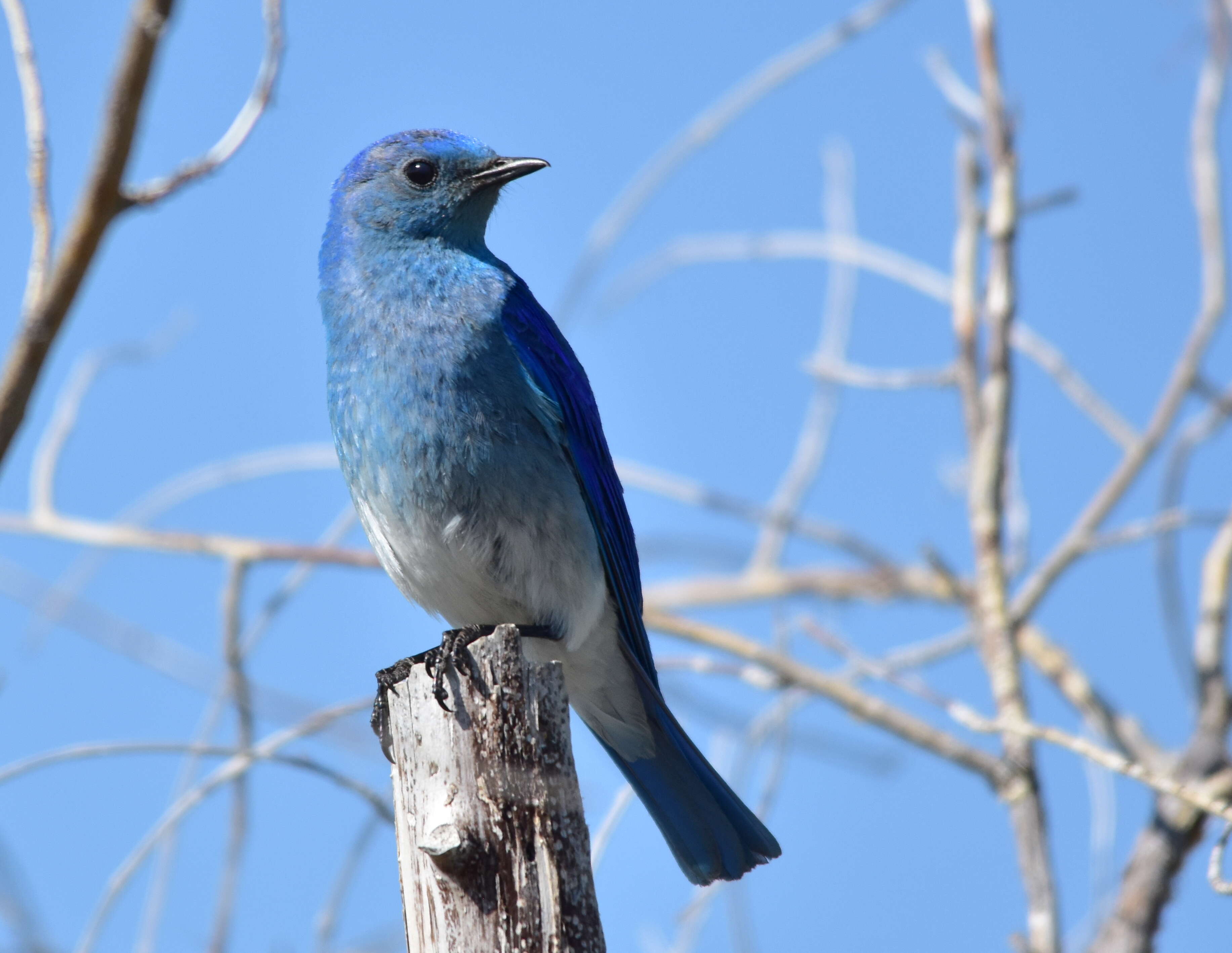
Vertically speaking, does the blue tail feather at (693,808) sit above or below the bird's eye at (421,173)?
below

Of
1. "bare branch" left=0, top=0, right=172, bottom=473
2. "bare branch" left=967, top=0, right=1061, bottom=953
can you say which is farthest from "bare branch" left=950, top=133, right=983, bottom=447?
"bare branch" left=0, top=0, right=172, bottom=473

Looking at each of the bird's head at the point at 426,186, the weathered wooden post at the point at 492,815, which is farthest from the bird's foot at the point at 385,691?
the bird's head at the point at 426,186

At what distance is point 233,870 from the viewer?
4.86 m

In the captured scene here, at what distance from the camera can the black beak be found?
202 inches

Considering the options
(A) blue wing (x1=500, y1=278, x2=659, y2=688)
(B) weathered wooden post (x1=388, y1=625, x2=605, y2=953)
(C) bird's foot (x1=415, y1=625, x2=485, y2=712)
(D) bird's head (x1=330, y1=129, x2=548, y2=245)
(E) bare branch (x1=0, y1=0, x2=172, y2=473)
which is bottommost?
(B) weathered wooden post (x1=388, y1=625, x2=605, y2=953)

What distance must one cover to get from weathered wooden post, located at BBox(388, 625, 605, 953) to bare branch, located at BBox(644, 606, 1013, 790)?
7.12ft

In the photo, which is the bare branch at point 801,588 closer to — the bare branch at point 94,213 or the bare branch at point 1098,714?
the bare branch at point 1098,714

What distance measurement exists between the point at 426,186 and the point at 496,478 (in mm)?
1365

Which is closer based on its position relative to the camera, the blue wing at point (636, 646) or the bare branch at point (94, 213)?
the bare branch at point (94, 213)

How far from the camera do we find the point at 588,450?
15.4ft

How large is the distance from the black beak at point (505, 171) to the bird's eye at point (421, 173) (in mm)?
145

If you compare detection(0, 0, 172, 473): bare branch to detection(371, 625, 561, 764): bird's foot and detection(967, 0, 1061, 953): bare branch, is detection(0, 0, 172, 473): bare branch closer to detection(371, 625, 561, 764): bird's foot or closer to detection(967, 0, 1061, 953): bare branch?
detection(371, 625, 561, 764): bird's foot

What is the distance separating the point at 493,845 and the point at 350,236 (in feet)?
9.04

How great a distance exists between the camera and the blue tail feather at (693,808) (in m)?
4.42
